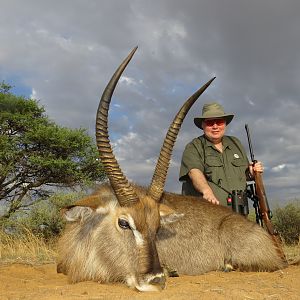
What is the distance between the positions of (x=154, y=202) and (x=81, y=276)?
1.26m

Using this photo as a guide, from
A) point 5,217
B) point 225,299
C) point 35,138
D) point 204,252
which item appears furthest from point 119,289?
point 35,138

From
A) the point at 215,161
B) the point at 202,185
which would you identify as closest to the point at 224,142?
the point at 215,161

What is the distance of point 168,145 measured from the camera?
5.88 meters

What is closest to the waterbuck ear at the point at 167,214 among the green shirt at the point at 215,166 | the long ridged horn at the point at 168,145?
the long ridged horn at the point at 168,145

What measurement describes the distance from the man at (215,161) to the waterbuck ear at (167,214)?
2109 millimetres

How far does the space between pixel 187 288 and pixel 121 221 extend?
3.42ft

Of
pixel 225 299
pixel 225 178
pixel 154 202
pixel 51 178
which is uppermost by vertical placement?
pixel 51 178

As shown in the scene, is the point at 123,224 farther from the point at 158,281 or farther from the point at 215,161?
the point at 215,161

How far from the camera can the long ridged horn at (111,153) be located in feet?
16.8

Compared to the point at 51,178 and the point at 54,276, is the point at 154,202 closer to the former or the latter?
the point at 54,276

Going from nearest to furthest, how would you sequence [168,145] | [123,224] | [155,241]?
[123,224] < [155,241] < [168,145]

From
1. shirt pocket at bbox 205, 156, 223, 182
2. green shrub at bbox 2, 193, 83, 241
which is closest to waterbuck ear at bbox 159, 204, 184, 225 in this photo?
shirt pocket at bbox 205, 156, 223, 182

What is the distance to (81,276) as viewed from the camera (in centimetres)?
567

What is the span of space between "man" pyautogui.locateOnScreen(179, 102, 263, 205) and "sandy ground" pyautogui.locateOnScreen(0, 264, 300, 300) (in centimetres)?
221
